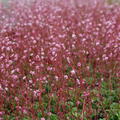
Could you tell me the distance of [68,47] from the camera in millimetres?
5910

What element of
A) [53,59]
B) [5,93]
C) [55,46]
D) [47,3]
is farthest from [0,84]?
[47,3]

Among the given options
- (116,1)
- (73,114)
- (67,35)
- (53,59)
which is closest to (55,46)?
(53,59)

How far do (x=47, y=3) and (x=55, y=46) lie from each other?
11.4 feet

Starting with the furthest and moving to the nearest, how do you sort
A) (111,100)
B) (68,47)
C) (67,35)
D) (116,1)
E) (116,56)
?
1. (116,1)
2. (67,35)
3. (68,47)
4. (116,56)
5. (111,100)

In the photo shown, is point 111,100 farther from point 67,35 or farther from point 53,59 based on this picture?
point 67,35

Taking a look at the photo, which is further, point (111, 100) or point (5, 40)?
point (5, 40)

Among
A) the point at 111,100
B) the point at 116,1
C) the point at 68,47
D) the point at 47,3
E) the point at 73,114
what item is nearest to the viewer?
the point at 73,114

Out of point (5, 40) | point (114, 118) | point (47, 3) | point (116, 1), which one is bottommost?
point (114, 118)

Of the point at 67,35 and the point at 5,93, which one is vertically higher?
the point at 67,35

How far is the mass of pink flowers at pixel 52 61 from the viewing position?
4484 millimetres

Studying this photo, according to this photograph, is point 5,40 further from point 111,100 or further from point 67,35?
point 111,100

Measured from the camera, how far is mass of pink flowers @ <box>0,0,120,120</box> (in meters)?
4.48

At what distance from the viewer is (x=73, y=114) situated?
4277 mm

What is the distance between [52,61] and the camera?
4953 mm
